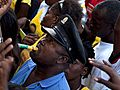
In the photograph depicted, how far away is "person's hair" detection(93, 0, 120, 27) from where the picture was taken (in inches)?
127

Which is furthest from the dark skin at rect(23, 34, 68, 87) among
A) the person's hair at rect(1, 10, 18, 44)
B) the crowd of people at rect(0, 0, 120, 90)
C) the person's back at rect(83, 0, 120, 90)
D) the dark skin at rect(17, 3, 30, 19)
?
the dark skin at rect(17, 3, 30, 19)

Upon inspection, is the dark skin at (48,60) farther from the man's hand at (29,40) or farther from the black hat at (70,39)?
the man's hand at (29,40)

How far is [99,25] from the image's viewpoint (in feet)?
10.5

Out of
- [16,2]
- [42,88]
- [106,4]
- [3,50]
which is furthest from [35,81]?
[16,2]

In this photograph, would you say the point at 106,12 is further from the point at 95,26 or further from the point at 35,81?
the point at 35,81

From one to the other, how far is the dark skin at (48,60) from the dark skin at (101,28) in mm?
887

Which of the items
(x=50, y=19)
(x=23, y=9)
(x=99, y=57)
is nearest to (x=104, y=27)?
(x=99, y=57)

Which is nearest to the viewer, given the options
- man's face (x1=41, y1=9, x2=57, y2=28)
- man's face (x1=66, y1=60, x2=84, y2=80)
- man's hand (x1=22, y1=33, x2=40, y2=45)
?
man's face (x1=66, y1=60, x2=84, y2=80)

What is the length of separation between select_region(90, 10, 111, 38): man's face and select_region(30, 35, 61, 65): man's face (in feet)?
2.95

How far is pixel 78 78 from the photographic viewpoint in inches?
106

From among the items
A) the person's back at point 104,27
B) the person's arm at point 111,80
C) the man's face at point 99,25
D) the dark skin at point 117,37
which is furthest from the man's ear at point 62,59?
the man's face at point 99,25

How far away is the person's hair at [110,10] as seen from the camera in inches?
127

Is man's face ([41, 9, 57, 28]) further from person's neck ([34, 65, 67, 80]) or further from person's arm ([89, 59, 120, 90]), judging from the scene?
person's arm ([89, 59, 120, 90])

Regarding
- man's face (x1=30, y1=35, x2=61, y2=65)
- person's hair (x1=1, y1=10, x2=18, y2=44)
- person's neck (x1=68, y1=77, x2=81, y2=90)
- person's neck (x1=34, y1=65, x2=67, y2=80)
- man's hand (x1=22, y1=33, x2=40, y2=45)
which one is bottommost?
person's neck (x1=68, y1=77, x2=81, y2=90)
